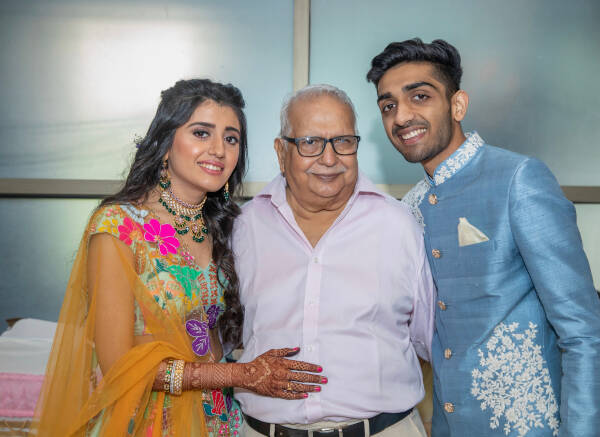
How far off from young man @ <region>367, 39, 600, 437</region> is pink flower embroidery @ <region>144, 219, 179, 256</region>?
0.91 metres

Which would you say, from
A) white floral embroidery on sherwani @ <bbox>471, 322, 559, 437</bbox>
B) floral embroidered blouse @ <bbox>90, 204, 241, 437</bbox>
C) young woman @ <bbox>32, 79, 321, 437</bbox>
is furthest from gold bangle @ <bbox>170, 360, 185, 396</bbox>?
white floral embroidery on sherwani @ <bbox>471, 322, 559, 437</bbox>

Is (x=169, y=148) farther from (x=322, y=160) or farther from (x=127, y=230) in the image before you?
(x=322, y=160)

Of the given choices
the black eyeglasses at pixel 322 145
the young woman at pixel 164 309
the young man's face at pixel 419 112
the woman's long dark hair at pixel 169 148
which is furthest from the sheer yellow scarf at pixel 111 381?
the young man's face at pixel 419 112

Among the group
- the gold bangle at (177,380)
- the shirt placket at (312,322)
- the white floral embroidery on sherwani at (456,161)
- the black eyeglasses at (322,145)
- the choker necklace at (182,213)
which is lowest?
the gold bangle at (177,380)

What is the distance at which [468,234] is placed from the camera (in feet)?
4.75

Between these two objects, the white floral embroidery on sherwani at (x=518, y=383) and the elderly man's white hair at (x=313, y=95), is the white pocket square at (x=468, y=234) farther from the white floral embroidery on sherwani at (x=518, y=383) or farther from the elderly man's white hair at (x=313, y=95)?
the elderly man's white hair at (x=313, y=95)

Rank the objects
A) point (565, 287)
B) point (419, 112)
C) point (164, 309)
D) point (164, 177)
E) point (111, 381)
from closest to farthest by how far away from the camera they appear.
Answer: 1. point (565, 287)
2. point (111, 381)
3. point (164, 309)
4. point (419, 112)
5. point (164, 177)

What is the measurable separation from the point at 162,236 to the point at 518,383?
1.27 m

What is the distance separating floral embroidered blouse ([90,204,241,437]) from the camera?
4.88 ft

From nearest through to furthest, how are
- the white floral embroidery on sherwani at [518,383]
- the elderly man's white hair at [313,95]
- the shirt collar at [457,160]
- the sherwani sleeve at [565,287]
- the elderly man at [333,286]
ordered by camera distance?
the sherwani sleeve at [565,287]
the white floral embroidery on sherwani at [518,383]
the elderly man at [333,286]
the shirt collar at [457,160]
the elderly man's white hair at [313,95]

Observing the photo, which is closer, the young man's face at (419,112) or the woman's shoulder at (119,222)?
the woman's shoulder at (119,222)

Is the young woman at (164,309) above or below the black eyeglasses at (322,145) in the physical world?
below

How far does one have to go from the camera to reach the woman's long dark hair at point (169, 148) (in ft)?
5.41

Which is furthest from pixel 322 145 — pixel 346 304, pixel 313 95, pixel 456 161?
pixel 346 304
